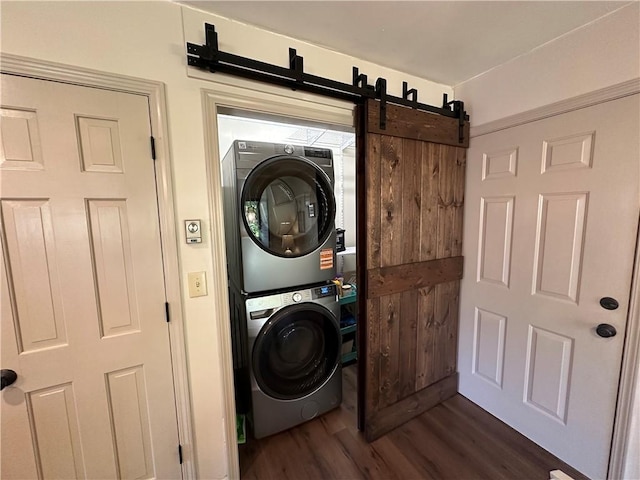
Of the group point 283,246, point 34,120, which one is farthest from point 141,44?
point 283,246

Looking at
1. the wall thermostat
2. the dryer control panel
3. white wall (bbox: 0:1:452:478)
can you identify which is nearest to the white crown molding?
white wall (bbox: 0:1:452:478)

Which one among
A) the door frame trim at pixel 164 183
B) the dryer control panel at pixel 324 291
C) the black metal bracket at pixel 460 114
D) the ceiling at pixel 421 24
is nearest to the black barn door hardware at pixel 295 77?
the black metal bracket at pixel 460 114

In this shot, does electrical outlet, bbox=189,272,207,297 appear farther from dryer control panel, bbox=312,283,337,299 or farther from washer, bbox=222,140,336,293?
dryer control panel, bbox=312,283,337,299

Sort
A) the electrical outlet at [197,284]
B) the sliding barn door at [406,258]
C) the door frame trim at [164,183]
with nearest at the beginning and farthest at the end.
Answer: the door frame trim at [164,183], the electrical outlet at [197,284], the sliding barn door at [406,258]

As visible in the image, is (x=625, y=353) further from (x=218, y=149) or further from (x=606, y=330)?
(x=218, y=149)

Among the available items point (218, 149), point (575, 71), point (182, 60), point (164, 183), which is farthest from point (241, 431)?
A: point (575, 71)

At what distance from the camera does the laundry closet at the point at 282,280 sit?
1.54 metres

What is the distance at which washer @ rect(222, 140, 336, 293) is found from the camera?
1.52 m

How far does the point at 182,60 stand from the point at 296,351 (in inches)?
69.5

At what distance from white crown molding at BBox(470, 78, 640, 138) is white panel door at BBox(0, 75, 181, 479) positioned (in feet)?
6.75

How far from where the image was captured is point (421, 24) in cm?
129

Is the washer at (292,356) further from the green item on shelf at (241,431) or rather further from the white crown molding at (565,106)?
the white crown molding at (565,106)

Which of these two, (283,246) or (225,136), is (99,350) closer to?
(283,246)

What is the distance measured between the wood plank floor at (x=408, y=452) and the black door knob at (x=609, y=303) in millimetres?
992
